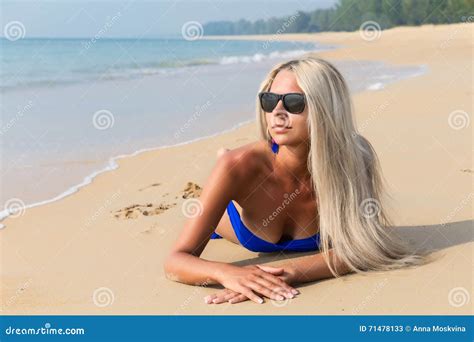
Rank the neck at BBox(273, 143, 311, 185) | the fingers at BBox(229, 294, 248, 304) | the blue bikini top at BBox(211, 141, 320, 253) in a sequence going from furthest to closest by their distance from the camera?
the blue bikini top at BBox(211, 141, 320, 253), the neck at BBox(273, 143, 311, 185), the fingers at BBox(229, 294, 248, 304)

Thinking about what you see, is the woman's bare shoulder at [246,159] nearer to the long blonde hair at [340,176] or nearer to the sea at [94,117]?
the long blonde hair at [340,176]

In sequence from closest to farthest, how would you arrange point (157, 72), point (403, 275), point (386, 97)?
1. point (403, 275)
2. point (386, 97)
3. point (157, 72)

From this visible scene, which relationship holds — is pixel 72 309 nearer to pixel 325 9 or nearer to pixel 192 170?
pixel 192 170

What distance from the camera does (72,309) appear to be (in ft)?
11.8

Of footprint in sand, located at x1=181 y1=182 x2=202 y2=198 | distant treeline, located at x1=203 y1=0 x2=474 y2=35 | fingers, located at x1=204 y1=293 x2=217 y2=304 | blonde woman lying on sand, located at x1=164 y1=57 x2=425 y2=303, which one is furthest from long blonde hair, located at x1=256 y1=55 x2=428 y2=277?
distant treeline, located at x1=203 y1=0 x2=474 y2=35

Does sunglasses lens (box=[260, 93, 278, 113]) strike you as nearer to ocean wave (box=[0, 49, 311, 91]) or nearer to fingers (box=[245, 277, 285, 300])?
fingers (box=[245, 277, 285, 300])

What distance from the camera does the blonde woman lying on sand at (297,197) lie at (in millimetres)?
3627

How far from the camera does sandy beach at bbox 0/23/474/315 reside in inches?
140

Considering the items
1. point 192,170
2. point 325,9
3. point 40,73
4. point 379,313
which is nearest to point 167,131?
point 192,170

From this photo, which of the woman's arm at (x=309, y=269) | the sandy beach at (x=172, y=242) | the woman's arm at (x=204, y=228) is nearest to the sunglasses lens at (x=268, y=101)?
the woman's arm at (x=204, y=228)

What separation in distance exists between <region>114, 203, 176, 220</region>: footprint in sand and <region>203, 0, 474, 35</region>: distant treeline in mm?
28239

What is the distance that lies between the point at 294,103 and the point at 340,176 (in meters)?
0.54

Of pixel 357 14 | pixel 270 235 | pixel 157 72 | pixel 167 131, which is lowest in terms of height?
pixel 270 235

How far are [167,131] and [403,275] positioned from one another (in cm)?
582
